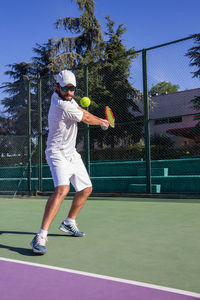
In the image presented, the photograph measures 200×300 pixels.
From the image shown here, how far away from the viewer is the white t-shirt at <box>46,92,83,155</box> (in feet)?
11.9

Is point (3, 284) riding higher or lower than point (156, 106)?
lower

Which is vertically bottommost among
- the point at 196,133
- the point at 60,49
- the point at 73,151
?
the point at 73,151

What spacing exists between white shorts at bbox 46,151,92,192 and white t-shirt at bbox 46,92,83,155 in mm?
70

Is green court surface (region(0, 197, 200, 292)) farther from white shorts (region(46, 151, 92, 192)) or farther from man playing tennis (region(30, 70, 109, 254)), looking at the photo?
white shorts (region(46, 151, 92, 192))

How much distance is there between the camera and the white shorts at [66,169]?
12.1ft

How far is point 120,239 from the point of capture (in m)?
3.89

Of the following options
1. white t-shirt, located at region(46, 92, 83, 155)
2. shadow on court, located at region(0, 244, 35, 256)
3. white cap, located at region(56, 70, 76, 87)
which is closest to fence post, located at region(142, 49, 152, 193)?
white t-shirt, located at region(46, 92, 83, 155)

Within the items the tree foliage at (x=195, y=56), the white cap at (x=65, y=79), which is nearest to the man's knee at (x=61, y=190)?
the white cap at (x=65, y=79)

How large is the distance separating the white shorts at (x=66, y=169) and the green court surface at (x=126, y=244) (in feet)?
2.13

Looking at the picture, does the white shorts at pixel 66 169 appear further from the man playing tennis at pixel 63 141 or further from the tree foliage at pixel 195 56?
the tree foliage at pixel 195 56

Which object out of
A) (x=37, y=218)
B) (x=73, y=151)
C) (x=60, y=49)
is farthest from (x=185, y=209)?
(x=60, y=49)

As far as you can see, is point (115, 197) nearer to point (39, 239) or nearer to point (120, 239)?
point (120, 239)

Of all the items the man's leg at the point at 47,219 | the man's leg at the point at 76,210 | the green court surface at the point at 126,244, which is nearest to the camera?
the green court surface at the point at 126,244

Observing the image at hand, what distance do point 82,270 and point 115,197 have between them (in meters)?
6.16
